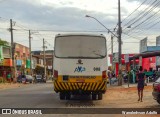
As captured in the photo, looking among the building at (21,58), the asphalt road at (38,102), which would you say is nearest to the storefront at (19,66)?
the building at (21,58)

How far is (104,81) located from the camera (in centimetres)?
2102

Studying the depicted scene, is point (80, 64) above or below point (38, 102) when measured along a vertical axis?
above

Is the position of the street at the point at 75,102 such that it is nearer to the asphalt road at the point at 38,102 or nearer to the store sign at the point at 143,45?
the asphalt road at the point at 38,102

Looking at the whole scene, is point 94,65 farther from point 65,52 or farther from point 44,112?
point 44,112

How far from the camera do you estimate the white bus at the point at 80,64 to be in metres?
20.9

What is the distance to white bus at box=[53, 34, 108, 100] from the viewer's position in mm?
20922

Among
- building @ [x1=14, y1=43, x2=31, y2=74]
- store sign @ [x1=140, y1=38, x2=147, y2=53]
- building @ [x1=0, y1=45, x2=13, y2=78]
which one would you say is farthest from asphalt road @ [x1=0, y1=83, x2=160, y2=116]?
building @ [x1=14, y1=43, x2=31, y2=74]

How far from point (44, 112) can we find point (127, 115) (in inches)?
134

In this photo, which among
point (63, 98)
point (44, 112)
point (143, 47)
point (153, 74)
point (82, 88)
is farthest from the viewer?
point (143, 47)

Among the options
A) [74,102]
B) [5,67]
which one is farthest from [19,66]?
[74,102]

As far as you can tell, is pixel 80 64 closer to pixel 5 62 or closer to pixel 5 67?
pixel 5 62

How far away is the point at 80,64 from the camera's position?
69.4 feet

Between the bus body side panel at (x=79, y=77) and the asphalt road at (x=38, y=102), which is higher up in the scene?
the bus body side panel at (x=79, y=77)

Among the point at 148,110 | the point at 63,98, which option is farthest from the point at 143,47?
the point at 148,110
